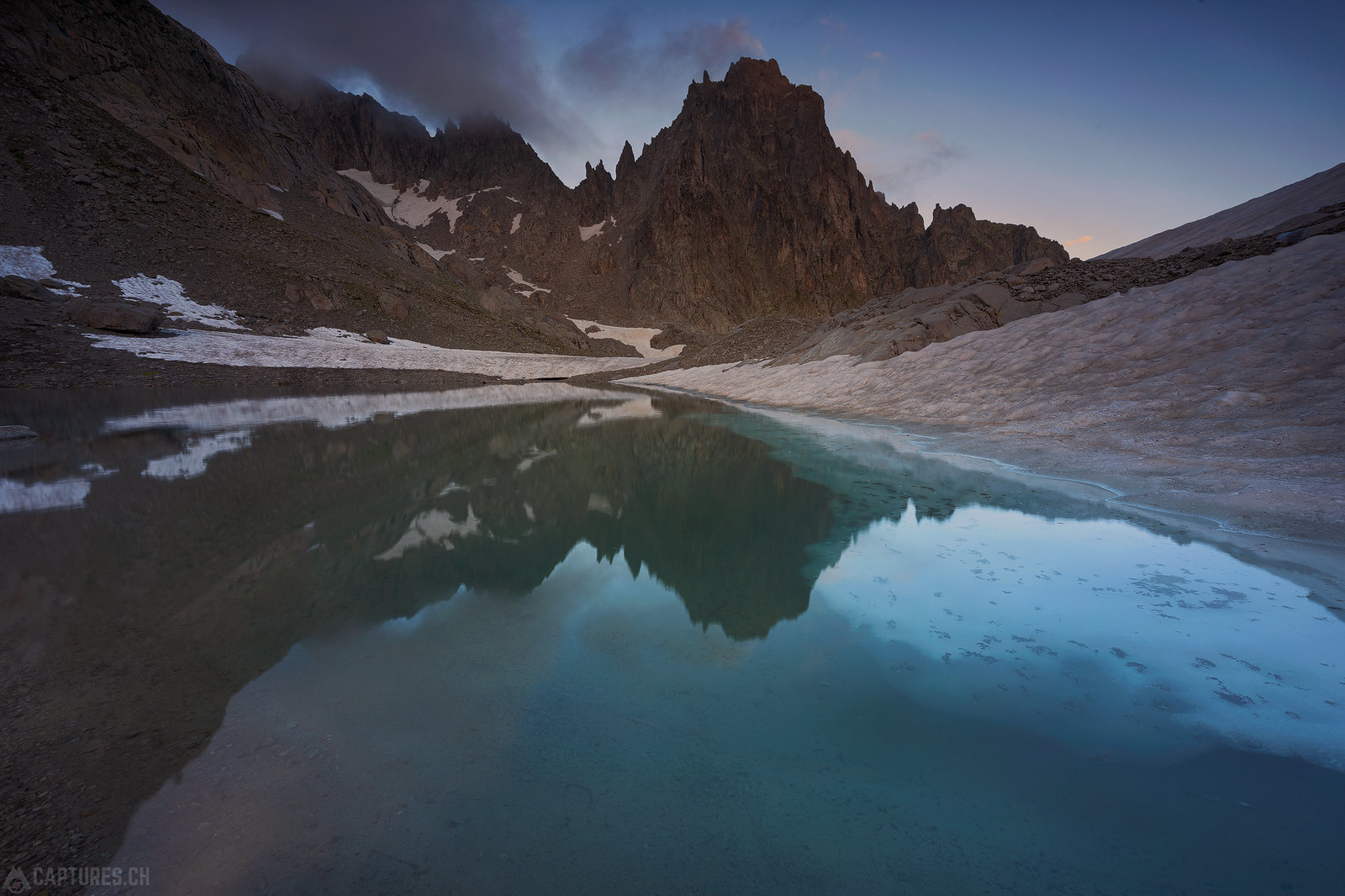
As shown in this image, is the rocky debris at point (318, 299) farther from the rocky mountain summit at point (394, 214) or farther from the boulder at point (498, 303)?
the boulder at point (498, 303)

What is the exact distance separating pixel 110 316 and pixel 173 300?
42.5ft

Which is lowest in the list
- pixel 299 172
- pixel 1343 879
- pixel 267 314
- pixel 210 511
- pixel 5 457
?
pixel 1343 879

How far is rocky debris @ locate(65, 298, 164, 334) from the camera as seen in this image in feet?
133

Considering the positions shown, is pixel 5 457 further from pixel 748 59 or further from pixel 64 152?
pixel 748 59

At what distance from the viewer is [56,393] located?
3070cm

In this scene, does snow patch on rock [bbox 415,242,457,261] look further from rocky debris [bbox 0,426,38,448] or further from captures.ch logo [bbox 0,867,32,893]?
captures.ch logo [bbox 0,867,32,893]

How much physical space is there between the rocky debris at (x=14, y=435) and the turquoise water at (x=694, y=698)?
9179 millimetres

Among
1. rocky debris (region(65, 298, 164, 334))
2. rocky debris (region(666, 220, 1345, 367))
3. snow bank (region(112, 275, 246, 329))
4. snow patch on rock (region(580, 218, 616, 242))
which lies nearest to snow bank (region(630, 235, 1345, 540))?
rocky debris (region(666, 220, 1345, 367))

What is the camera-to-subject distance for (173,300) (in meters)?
52.2

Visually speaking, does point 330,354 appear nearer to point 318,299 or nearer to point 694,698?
point 318,299

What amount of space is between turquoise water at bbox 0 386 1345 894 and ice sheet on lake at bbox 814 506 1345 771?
3 centimetres

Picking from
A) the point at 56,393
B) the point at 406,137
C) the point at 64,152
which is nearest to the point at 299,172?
the point at 64,152

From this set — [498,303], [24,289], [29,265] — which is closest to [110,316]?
[24,289]

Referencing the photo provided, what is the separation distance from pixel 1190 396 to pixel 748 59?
18093cm
